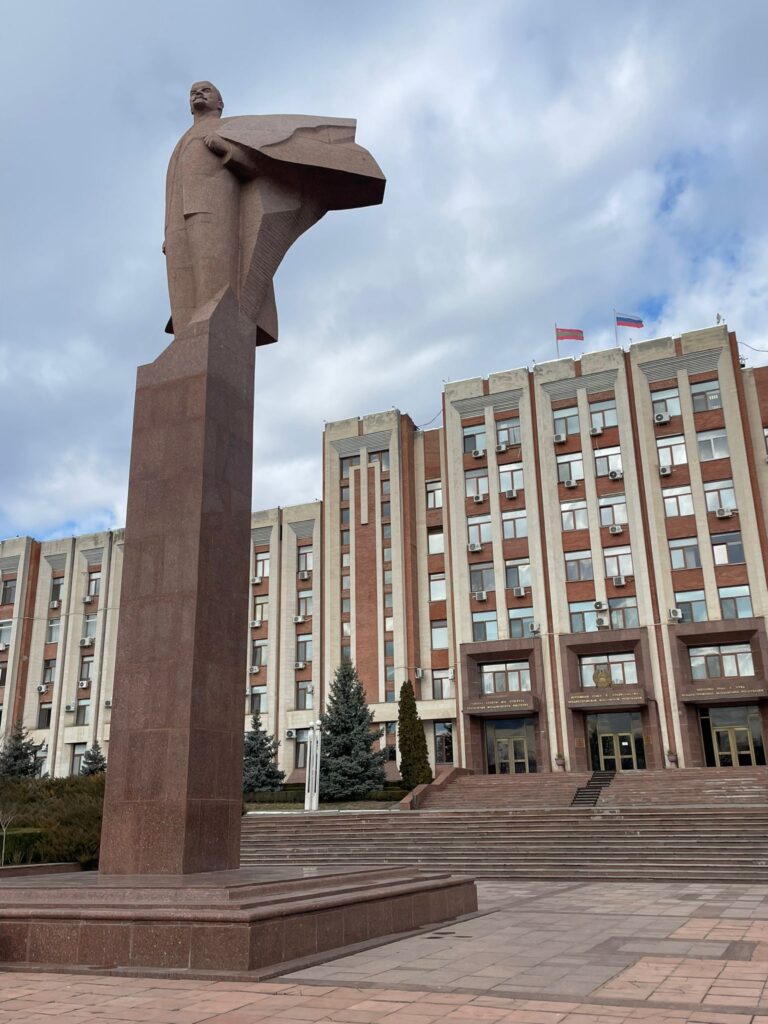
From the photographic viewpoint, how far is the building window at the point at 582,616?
98.3ft

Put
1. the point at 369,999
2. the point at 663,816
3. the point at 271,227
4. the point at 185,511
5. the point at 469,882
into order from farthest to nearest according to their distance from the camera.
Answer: the point at 663,816
the point at 271,227
the point at 469,882
the point at 185,511
the point at 369,999

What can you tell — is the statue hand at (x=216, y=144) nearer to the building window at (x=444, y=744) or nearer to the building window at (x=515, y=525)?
the building window at (x=515, y=525)

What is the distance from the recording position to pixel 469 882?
9.88 metres

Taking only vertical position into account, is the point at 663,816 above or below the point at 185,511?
below

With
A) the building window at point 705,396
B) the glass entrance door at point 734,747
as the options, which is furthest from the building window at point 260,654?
the building window at point 705,396

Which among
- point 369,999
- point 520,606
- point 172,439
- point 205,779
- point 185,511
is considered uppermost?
point 520,606

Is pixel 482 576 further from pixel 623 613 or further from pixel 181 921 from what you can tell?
pixel 181 921

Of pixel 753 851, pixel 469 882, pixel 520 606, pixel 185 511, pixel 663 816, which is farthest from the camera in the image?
pixel 520 606

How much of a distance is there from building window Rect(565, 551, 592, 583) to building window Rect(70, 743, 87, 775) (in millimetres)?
23016

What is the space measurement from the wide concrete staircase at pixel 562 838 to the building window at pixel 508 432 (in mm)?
14424

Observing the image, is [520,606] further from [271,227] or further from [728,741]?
[271,227]

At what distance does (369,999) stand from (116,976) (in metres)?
1.89

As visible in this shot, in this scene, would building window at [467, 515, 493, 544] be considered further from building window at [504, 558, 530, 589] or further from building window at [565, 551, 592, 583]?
building window at [565, 551, 592, 583]

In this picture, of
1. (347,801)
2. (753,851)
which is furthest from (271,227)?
(347,801)
